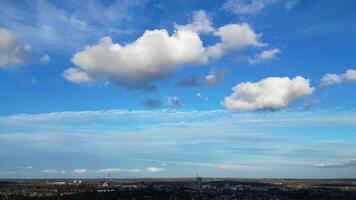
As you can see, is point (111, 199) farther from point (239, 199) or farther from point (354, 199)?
point (354, 199)

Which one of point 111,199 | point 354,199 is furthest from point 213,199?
point 354,199

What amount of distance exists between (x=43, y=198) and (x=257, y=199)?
254 ft

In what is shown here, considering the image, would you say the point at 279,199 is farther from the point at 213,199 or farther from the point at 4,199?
the point at 4,199

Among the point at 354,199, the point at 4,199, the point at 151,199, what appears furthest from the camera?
the point at 354,199

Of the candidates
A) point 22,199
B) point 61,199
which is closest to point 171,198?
point 61,199

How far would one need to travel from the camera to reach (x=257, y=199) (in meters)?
197

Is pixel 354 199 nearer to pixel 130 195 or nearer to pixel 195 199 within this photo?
pixel 195 199

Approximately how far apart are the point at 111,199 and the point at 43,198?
866 inches

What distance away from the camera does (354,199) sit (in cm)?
19638

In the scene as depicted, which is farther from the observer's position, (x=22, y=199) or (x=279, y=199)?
(x=279, y=199)

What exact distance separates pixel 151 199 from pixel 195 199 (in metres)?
17.5

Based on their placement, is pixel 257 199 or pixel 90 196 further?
pixel 257 199

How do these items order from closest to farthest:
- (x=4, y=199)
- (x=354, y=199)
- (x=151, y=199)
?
(x=4, y=199) < (x=151, y=199) < (x=354, y=199)

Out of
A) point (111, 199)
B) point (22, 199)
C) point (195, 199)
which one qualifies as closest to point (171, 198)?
point (195, 199)
